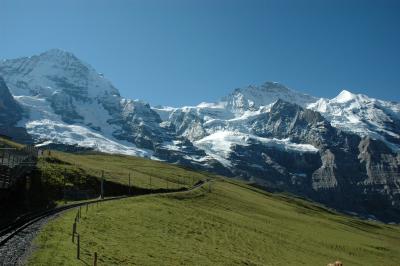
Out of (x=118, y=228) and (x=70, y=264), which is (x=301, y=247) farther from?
(x=70, y=264)

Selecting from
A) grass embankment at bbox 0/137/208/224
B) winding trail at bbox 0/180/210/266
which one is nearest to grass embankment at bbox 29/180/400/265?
winding trail at bbox 0/180/210/266

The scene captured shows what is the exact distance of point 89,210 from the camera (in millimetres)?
66875

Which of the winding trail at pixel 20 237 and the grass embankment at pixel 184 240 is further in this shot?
the grass embankment at pixel 184 240

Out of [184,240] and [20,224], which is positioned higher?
[20,224]

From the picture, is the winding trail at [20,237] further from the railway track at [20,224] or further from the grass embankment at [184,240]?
the grass embankment at [184,240]

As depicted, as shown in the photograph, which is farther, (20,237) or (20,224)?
(20,224)

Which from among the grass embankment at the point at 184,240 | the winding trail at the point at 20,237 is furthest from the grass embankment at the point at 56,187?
the grass embankment at the point at 184,240

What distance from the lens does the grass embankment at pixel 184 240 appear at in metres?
44.2

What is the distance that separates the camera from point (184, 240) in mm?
61750

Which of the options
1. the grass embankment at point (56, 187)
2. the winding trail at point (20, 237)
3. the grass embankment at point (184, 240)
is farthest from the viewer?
the grass embankment at point (56, 187)

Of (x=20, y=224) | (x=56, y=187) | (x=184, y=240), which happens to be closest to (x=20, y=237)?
(x=20, y=224)

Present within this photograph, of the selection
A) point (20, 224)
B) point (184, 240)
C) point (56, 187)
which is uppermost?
point (56, 187)

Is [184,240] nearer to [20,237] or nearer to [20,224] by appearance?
[20,224]

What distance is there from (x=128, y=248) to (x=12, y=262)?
1508cm
